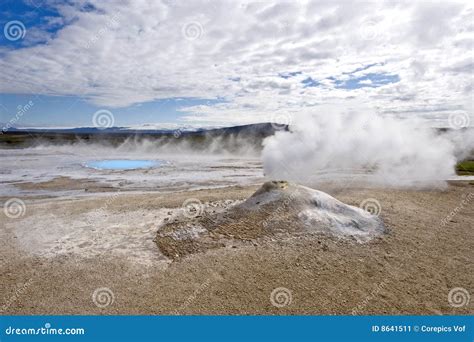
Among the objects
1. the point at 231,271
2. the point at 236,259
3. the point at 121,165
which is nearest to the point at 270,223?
the point at 236,259

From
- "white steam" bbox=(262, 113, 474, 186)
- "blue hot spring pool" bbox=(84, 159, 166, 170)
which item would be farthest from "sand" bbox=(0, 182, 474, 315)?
"blue hot spring pool" bbox=(84, 159, 166, 170)

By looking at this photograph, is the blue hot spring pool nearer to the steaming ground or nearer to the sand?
the steaming ground

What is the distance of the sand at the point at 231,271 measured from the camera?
7.89 m

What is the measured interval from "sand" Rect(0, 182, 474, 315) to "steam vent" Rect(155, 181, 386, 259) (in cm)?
37

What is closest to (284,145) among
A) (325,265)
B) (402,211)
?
(402,211)

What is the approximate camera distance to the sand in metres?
7.89

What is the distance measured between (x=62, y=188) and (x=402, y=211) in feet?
71.1

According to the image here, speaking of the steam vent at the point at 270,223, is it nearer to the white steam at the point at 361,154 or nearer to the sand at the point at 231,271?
the sand at the point at 231,271

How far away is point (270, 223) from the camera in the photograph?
12312mm

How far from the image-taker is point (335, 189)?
21.6 meters

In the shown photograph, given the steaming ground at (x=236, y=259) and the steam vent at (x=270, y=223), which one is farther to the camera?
the steam vent at (x=270, y=223)

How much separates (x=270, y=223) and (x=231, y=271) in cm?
329

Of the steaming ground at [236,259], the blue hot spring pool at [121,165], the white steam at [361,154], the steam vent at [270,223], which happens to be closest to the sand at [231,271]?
the steaming ground at [236,259]

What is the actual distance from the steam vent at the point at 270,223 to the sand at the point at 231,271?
37cm
